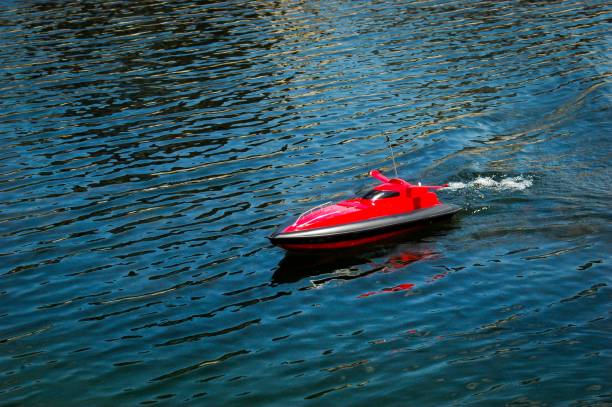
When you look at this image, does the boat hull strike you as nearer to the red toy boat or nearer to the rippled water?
the red toy boat

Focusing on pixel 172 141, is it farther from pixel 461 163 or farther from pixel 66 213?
pixel 461 163

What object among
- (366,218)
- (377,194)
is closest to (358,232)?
(366,218)

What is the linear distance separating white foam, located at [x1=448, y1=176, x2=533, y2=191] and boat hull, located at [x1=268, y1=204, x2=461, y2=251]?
2.46 m

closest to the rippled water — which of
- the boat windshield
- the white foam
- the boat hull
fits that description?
the white foam

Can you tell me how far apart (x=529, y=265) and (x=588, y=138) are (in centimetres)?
1079

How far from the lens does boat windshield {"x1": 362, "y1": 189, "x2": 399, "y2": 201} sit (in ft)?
84.3

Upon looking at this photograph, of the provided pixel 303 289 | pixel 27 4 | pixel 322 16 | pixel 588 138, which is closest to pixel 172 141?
pixel 303 289

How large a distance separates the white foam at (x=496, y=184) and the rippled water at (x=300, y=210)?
0.17 m

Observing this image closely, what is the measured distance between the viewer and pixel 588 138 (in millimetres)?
31891

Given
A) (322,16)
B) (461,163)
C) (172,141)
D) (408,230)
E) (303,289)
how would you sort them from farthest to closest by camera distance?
(322,16) → (172,141) → (461,163) → (408,230) → (303,289)

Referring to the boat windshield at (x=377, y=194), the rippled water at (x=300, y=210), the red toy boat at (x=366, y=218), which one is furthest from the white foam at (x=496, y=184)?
the boat windshield at (x=377, y=194)

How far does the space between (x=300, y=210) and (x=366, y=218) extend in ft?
10.7

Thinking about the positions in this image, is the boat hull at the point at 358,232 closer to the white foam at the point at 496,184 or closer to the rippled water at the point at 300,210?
the rippled water at the point at 300,210

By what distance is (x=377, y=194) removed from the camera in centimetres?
2575
